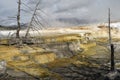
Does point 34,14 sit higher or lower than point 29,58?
higher

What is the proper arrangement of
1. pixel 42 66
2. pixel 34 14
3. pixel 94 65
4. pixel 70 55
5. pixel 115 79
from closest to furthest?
pixel 115 79, pixel 34 14, pixel 42 66, pixel 94 65, pixel 70 55

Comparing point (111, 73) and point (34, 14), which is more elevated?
point (34, 14)

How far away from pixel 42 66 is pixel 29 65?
7.40ft

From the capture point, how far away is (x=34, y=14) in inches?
1868

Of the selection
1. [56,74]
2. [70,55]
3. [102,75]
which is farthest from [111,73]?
[70,55]

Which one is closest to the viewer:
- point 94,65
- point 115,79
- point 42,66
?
point 115,79

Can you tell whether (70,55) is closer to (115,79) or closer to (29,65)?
(29,65)

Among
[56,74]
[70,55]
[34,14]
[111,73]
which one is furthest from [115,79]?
[70,55]

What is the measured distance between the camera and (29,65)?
49.3 metres

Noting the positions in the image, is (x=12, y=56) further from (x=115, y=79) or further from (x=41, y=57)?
(x=115, y=79)

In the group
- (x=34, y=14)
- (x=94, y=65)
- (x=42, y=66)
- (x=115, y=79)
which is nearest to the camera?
(x=115, y=79)

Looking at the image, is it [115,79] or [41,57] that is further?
[41,57]

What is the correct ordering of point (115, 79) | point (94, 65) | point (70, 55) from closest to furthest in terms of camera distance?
1. point (115, 79)
2. point (94, 65)
3. point (70, 55)

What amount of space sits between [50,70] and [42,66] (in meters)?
2.12
